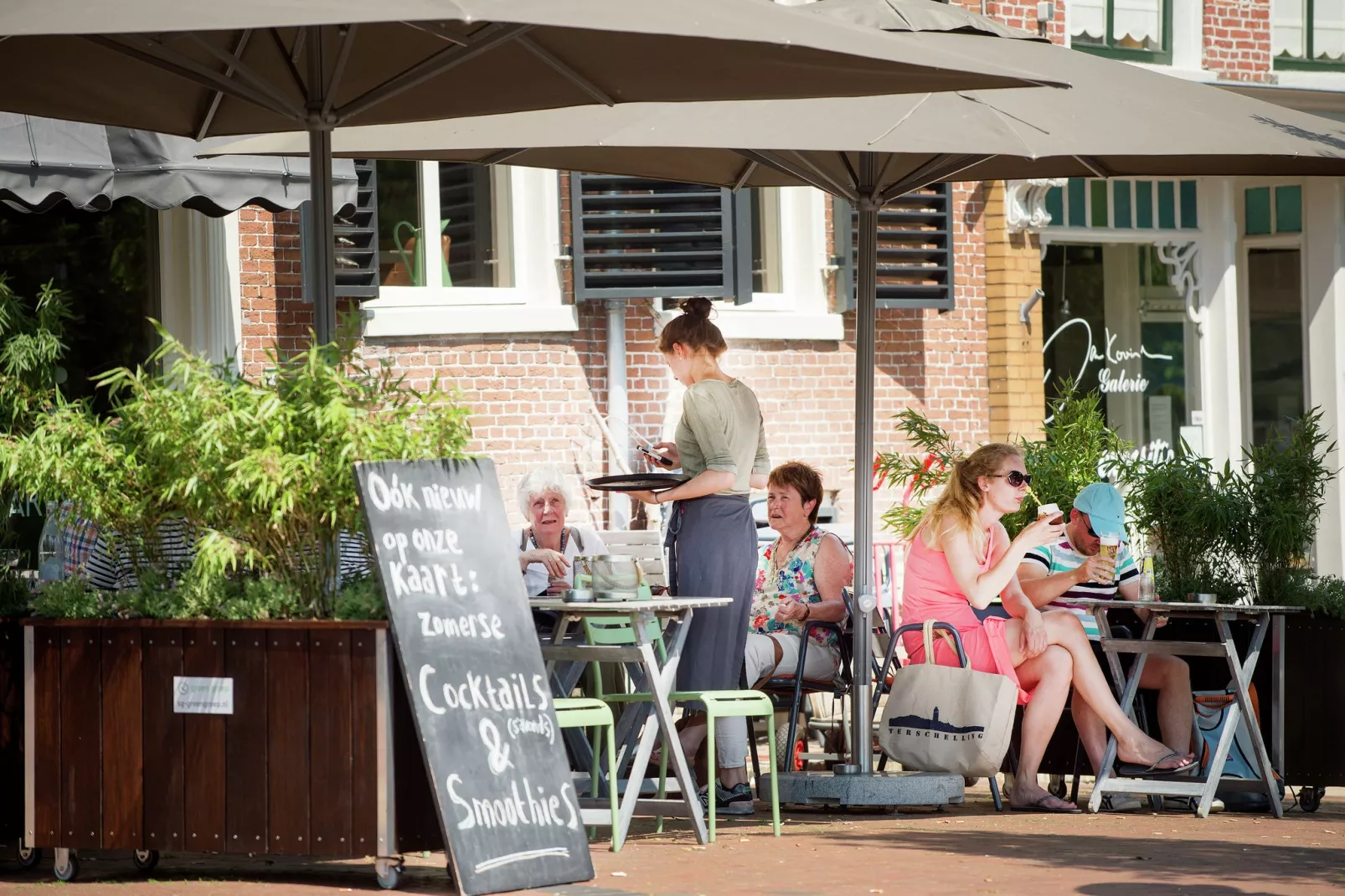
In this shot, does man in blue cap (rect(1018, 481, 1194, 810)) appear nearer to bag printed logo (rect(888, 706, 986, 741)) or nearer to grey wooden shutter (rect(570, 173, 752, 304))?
bag printed logo (rect(888, 706, 986, 741))

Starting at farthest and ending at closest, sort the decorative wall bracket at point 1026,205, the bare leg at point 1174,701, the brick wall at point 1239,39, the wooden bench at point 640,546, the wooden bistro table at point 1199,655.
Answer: the brick wall at point 1239,39
the decorative wall bracket at point 1026,205
the wooden bench at point 640,546
the bare leg at point 1174,701
the wooden bistro table at point 1199,655

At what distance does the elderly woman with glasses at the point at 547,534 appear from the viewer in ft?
27.1

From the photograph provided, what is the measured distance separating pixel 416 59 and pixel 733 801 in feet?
9.81

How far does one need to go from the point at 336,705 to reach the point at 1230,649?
3.82m

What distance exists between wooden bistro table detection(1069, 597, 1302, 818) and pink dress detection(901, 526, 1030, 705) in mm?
402

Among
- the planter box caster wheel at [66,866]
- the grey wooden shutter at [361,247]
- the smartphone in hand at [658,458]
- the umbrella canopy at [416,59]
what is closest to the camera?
the umbrella canopy at [416,59]

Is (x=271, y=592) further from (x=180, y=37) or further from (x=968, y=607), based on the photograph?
(x=968, y=607)

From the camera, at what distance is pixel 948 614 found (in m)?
7.86

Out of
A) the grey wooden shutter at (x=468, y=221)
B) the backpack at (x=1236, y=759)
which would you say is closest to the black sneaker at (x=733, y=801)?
the backpack at (x=1236, y=759)

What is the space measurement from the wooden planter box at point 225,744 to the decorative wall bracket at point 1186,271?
10329mm

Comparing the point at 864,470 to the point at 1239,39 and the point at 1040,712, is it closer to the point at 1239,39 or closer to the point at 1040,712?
the point at 1040,712

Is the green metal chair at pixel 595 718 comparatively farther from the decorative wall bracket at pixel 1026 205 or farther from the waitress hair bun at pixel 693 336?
the decorative wall bracket at pixel 1026 205

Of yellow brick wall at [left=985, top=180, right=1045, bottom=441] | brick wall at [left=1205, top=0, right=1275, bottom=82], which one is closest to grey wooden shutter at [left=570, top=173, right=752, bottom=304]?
yellow brick wall at [left=985, top=180, right=1045, bottom=441]

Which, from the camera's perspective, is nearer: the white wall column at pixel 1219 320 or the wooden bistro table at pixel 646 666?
the wooden bistro table at pixel 646 666
